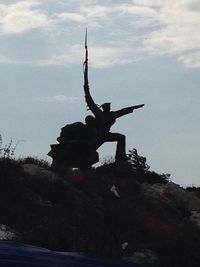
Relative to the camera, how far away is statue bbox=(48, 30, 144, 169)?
85.3ft

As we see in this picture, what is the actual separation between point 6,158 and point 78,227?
4.76 m

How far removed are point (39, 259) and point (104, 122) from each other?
23.5m

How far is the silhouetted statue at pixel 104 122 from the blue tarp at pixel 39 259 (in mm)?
22745

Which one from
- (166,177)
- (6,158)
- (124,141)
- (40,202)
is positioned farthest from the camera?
(166,177)

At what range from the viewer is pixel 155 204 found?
2055 centimetres

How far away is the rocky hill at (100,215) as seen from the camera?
12500 mm

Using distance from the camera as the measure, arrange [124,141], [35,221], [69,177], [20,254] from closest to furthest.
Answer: [20,254] < [35,221] < [69,177] < [124,141]

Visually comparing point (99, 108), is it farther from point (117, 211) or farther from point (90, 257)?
point (90, 257)

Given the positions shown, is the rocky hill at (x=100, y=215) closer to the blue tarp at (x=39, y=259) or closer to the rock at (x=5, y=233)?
the rock at (x=5, y=233)

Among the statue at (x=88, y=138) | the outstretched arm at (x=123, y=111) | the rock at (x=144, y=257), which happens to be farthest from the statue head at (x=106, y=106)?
the rock at (x=144, y=257)

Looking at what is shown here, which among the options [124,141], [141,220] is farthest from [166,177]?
[141,220]

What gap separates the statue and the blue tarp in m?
22.1

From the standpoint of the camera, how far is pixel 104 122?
87.4 feet

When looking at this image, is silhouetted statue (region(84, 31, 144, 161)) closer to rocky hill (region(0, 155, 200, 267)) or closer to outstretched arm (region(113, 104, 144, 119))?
outstretched arm (region(113, 104, 144, 119))
